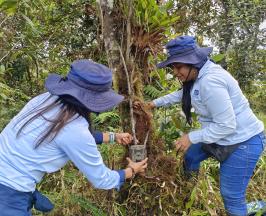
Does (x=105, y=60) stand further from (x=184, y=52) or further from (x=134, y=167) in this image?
(x=134, y=167)

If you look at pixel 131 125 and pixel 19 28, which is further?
pixel 19 28

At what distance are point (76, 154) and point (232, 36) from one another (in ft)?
17.2

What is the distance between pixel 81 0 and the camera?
251 inches

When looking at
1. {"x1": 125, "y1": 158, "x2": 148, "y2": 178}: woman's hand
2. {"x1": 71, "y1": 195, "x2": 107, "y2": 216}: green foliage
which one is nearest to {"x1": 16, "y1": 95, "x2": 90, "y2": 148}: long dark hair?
{"x1": 125, "y1": 158, "x2": 148, "y2": 178}: woman's hand

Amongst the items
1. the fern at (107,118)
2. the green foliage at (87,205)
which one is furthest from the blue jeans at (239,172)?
the fern at (107,118)

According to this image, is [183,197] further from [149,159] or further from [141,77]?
[141,77]

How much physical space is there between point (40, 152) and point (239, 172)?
1.54m

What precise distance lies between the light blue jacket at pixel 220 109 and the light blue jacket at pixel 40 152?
0.92m

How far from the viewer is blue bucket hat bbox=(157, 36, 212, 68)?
9.50 ft

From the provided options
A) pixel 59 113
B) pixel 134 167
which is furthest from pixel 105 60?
pixel 59 113

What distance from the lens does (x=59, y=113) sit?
224 centimetres

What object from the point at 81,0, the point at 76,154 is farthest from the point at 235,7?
the point at 76,154

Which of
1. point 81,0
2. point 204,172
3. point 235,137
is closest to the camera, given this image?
point 235,137

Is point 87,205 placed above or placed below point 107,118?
above
